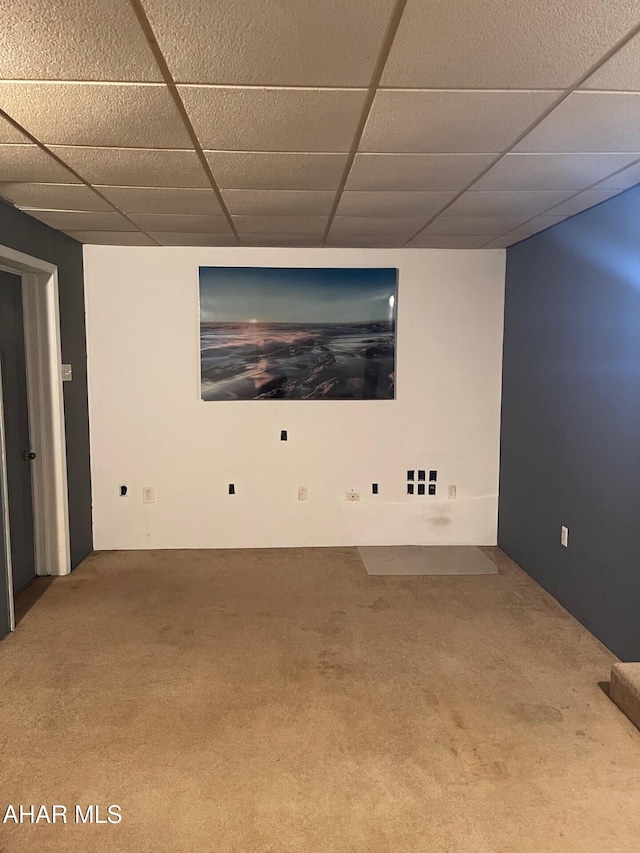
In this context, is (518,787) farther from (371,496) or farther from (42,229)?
(42,229)

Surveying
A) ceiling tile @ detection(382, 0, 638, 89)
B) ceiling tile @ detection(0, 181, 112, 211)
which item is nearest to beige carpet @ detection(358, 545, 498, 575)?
ceiling tile @ detection(0, 181, 112, 211)

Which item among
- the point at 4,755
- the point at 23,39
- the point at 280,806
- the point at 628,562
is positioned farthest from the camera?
the point at 628,562

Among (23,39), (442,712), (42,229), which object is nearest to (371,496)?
(442,712)

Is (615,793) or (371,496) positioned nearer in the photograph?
(615,793)

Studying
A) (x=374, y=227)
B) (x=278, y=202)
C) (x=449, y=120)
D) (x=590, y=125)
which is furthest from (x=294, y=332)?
(x=590, y=125)

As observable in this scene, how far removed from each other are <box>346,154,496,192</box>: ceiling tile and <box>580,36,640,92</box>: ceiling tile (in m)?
0.65

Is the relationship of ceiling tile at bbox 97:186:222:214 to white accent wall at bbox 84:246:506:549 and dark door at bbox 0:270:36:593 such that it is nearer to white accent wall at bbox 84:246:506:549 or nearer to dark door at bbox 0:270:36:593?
dark door at bbox 0:270:36:593

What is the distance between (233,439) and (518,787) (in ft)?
10.3

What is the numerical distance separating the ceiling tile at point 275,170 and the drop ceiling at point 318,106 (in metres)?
0.01

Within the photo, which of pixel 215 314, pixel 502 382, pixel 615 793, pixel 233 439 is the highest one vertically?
pixel 215 314

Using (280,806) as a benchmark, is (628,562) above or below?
above

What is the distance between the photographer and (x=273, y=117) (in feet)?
6.61

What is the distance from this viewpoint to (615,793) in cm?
204

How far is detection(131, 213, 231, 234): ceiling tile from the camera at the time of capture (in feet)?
11.3
